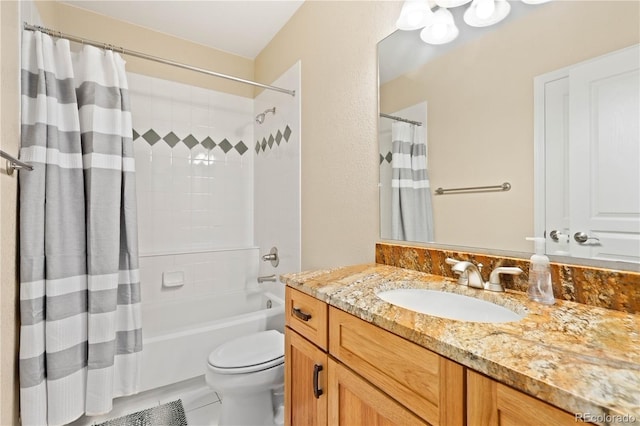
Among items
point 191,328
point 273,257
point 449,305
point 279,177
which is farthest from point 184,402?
point 449,305

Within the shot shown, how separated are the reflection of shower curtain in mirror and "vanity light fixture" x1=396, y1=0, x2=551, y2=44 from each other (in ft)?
1.17

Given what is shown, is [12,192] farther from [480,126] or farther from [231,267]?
[480,126]

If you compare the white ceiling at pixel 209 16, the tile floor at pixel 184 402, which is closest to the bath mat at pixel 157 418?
the tile floor at pixel 184 402

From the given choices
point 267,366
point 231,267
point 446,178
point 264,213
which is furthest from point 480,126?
point 231,267

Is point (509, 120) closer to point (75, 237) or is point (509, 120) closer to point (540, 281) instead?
point (540, 281)

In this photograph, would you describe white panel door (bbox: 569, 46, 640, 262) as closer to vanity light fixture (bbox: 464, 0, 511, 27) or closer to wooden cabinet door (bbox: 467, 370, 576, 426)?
vanity light fixture (bbox: 464, 0, 511, 27)

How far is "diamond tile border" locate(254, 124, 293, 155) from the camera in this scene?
2.14 metres

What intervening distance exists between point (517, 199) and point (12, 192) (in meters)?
1.91

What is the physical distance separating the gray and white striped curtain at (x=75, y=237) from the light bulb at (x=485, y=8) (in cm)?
175

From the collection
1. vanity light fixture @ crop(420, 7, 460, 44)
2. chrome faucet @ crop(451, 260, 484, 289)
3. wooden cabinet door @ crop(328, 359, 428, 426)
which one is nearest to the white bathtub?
wooden cabinet door @ crop(328, 359, 428, 426)

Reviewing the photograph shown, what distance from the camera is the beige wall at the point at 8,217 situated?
1.08 metres

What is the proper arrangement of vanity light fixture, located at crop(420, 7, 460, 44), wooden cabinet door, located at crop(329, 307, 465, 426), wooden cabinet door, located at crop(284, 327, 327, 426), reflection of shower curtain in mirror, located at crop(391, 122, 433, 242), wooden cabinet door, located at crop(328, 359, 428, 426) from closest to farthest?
wooden cabinet door, located at crop(329, 307, 465, 426) < wooden cabinet door, located at crop(328, 359, 428, 426) < wooden cabinet door, located at crop(284, 327, 327, 426) < vanity light fixture, located at crop(420, 7, 460, 44) < reflection of shower curtain in mirror, located at crop(391, 122, 433, 242)

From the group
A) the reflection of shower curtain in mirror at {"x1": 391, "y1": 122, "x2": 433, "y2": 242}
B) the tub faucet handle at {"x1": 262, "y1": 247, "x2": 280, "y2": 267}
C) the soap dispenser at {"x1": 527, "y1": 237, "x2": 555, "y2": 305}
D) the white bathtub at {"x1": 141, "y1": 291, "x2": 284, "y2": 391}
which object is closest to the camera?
the soap dispenser at {"x1": 527, "y1": 237, "x2": 555, "y2": 305}

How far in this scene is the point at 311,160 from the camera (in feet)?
6.10
